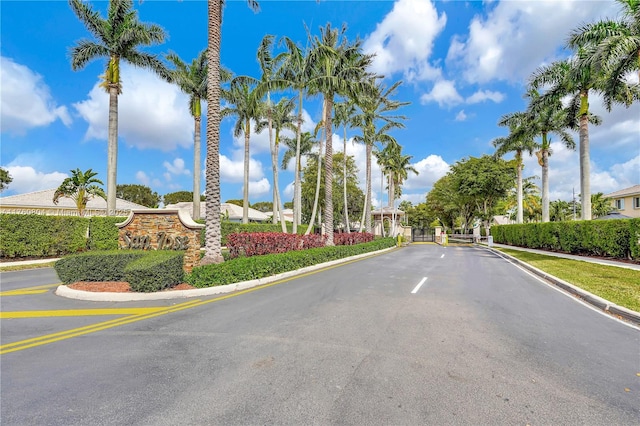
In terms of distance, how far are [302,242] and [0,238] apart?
1476cm

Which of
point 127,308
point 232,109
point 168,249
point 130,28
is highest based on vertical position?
point 130,28

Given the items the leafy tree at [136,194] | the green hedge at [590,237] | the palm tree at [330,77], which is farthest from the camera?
the leafy tree at [136,194]

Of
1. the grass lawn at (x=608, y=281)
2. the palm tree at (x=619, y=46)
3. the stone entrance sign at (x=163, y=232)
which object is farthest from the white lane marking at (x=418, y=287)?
the palm tree at (x=619, y=46)

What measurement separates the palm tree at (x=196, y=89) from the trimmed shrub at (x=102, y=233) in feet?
23.4

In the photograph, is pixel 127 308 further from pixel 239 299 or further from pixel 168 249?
pixel 168 249

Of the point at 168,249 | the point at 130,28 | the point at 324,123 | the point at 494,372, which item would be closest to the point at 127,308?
the point at 168,249

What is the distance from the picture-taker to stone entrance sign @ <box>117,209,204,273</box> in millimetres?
9500

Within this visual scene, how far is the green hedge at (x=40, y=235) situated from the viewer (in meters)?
15.1

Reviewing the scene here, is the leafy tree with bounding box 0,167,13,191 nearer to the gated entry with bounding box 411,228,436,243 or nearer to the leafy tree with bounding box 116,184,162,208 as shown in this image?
the leafy tree with bounding box 116,184,162,208

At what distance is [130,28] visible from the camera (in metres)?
20.4

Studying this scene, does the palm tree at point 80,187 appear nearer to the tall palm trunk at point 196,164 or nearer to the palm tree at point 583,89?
the tall palm trunk at point 196,164

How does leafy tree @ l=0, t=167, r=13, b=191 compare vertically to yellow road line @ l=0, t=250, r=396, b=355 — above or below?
above

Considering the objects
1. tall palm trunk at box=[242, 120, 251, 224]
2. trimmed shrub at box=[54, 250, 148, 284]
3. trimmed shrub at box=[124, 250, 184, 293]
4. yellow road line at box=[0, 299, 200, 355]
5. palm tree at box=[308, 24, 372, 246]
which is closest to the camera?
yellow road line at box=[0, 299, 200, 355]

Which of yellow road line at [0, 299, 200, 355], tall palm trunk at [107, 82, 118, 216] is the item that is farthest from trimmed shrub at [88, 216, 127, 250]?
yellow road line at [0, 299, 200, 355]
